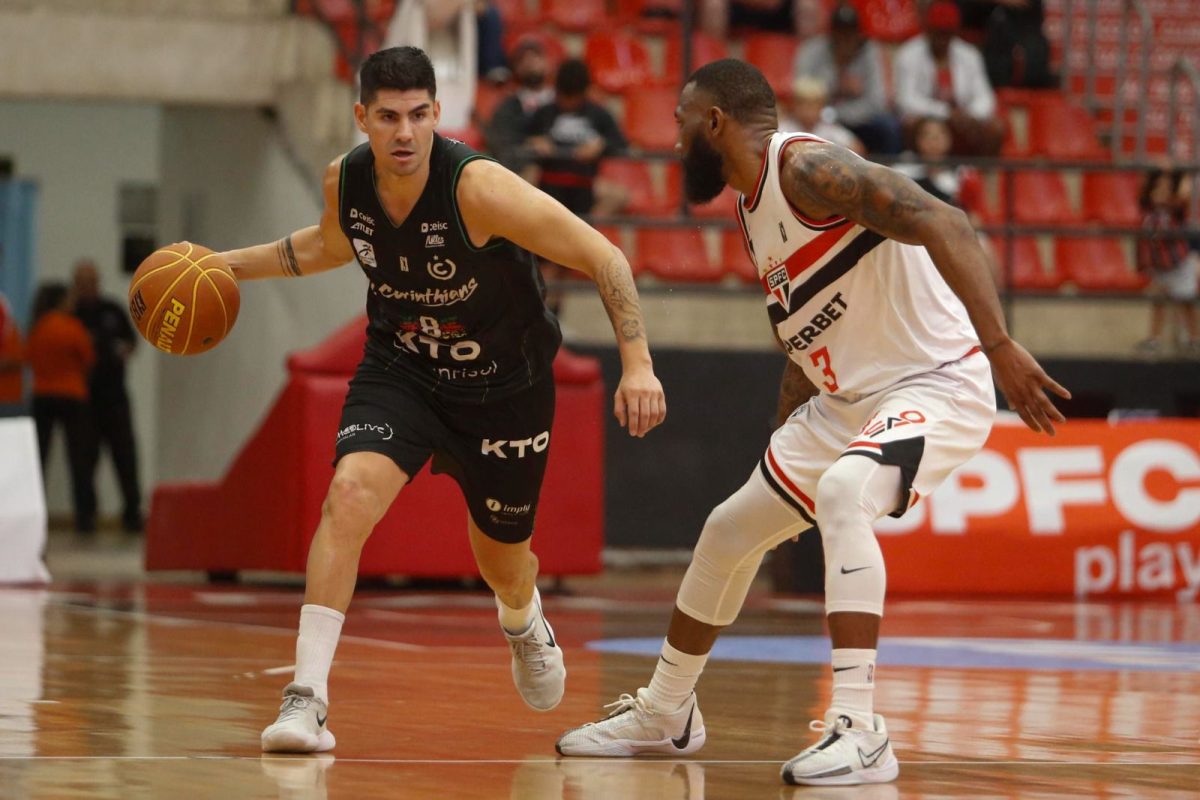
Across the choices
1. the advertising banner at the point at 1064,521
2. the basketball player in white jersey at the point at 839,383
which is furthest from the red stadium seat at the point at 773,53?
the basketball player in white jersey at the point at 839,383

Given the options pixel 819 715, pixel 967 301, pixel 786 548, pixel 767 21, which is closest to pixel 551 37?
→ pixel 767 21

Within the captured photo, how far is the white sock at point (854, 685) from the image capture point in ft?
16.6

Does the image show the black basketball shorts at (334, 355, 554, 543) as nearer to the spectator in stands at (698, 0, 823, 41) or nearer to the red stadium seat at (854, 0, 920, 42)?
the spectator in stands at (698, 0, 823, 41)

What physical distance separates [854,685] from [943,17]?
11.3 m

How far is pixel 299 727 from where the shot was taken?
528cm

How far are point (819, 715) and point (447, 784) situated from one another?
2.23 metres

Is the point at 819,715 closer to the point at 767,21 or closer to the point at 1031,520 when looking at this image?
the point at 1031,520

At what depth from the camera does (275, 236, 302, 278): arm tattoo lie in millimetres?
6238

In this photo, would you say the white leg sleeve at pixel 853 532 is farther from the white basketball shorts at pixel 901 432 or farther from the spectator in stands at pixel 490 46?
the spectator in stands at pixel 490 46

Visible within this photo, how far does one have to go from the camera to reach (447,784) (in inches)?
192

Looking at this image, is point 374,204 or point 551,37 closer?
point 374,204

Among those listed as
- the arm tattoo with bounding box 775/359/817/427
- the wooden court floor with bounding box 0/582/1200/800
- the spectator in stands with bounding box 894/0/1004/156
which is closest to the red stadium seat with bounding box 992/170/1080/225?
the spectator in stands with bounding box 894/0/1004/156

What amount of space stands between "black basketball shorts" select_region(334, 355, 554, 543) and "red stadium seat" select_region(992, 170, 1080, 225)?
34.8 feet

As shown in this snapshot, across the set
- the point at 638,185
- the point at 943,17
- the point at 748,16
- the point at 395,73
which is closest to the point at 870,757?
the point at 395,73
